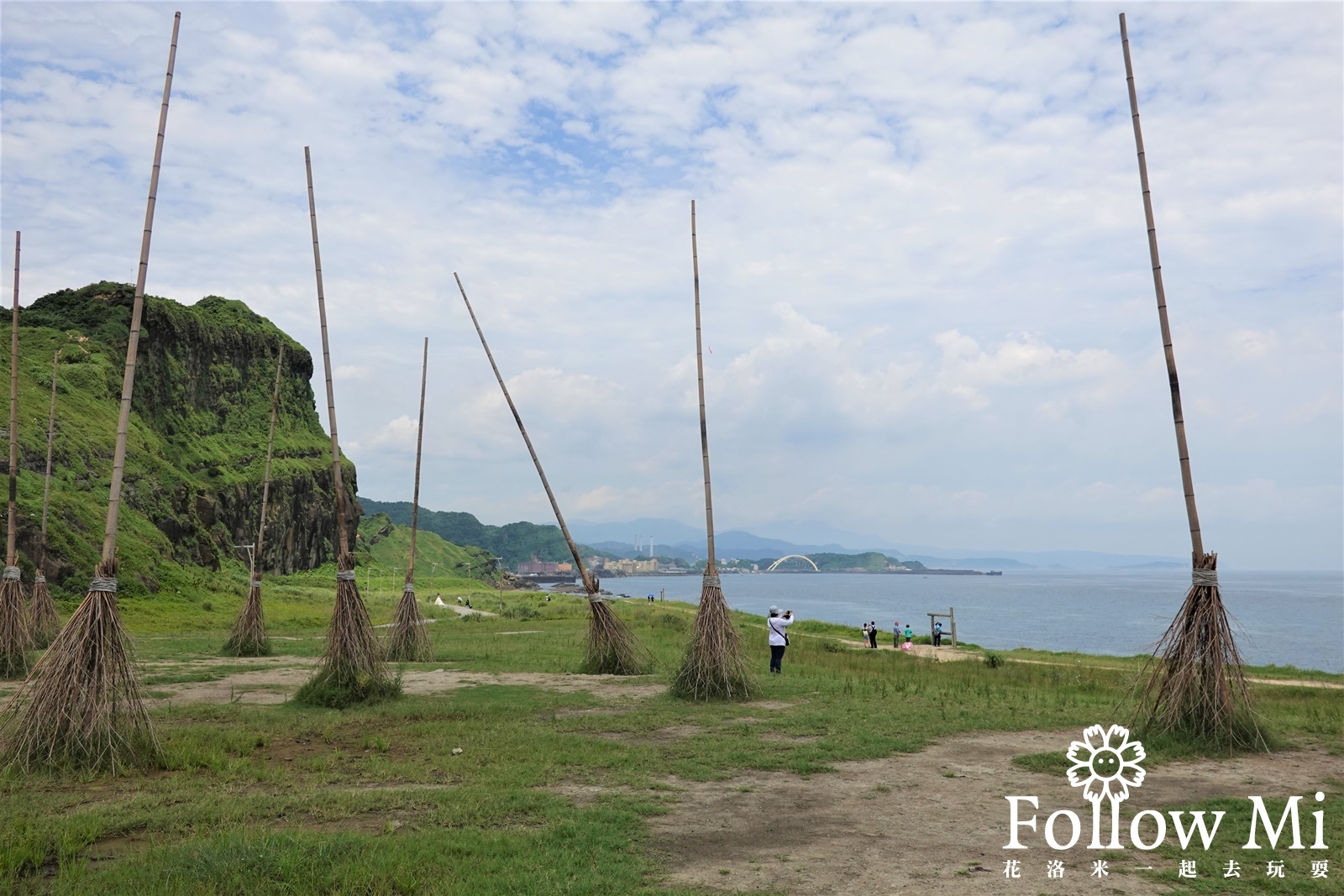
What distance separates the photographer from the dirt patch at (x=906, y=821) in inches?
261

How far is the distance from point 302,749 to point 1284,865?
10399 mm

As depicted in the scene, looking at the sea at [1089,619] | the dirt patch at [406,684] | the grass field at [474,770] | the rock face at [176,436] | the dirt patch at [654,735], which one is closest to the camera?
the grass field at [474,770]

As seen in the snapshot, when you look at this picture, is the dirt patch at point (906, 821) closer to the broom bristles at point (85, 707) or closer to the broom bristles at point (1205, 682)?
the broom bristles at point (1205, 682)

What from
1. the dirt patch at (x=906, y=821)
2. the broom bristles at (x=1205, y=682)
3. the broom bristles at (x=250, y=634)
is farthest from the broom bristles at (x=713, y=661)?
the broom bristles at (x=250, y=634)

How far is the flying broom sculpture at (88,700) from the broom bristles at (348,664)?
431 centimetres

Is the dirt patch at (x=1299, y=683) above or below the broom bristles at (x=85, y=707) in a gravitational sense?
below

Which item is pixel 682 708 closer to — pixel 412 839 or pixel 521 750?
pixel 521 750

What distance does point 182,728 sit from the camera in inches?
475

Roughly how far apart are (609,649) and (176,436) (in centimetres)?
7047

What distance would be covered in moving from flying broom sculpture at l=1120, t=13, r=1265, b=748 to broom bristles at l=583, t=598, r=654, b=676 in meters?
10.6

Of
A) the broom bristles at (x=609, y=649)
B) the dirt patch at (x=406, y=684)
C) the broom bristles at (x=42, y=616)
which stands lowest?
the dirt patch at (x=406, y=684)

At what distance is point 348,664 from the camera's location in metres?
14.9

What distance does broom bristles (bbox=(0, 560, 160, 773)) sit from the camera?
976 centimetres

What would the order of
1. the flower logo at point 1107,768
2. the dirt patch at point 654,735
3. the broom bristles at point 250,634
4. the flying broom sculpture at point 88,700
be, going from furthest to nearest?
1. the broom bristles at point 250,634
2. the dirt patch at point 654,735
3. the flying broom sculpture at point 88,700
4. the flower logo at point 1107,768
